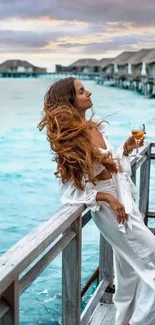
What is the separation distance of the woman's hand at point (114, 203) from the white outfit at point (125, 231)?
2cm

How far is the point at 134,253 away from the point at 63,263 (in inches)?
9.3

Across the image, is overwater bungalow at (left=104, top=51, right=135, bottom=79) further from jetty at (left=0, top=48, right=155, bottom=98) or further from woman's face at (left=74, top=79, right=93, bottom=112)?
woman's face at (left=74, top=79, right=93, bottom=112)

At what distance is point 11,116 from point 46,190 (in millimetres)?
17934

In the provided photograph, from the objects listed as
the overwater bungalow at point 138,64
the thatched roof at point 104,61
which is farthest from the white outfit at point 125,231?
the thatched roof at point 104,61

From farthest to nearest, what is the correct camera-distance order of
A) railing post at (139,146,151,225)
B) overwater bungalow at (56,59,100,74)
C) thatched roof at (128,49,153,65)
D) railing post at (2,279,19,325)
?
overwater bungalow at (56,59,100,74)
thatched roof at (128,49,153,65)
railing post at (139,146,151,225)
railing post at (2,279,19,325)

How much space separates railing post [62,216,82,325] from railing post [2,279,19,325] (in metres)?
0.54

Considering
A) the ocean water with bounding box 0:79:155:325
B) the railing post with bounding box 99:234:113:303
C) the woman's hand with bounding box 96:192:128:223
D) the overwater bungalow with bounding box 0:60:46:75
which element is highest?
the woman's hand with bounding box 96:192:128:223

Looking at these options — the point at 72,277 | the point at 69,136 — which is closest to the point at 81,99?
the point at 69,136

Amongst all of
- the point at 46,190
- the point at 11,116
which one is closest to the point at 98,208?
the point at 46,190

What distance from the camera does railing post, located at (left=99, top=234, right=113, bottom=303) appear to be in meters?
2.29

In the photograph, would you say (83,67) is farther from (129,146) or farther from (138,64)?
(129,146)

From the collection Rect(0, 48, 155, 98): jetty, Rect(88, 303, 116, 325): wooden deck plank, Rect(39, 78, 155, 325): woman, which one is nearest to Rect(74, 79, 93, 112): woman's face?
Rect(39, 78, 155, 325): woman

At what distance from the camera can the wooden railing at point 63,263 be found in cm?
111

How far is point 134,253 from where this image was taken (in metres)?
1.77
